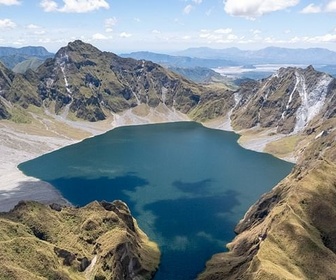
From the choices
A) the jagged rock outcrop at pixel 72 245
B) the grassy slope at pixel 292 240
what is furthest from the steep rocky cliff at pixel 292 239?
the jagged rock outcrop at pixel 72 245

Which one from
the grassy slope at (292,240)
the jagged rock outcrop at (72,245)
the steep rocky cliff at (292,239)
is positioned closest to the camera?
the jagged rock outcrop at (72,245)

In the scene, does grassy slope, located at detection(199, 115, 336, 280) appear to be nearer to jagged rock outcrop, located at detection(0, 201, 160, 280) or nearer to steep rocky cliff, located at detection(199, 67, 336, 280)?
steep rocky cliff, located at detection(199, 67, 336, 280)

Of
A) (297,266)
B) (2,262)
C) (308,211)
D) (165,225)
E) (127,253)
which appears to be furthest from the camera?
(165,225)

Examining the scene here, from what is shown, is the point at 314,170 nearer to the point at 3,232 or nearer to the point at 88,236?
the point at 88,236

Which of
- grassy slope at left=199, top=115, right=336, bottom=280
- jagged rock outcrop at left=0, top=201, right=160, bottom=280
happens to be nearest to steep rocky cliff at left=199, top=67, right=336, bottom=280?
grassy slope at left=199, top=115, right=336, bottom=280

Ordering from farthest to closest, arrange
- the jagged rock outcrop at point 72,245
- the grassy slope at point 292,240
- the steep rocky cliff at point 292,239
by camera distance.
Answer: the steep rocky cliff at point 292,239 < the grassy slope at point 292,240 < the jagged rock outcrop at point 72,245

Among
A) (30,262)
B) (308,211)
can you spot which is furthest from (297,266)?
(30,262)

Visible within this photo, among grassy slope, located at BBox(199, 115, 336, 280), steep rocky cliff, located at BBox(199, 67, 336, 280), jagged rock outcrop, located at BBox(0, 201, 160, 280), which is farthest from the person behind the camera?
steep rocky cliff, located at BBox(199, 67, 336, 280)

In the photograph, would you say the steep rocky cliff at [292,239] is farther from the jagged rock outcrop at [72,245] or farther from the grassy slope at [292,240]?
the jagged rock outcrop at [72,245]

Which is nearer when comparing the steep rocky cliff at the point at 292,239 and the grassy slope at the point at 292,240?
the grassy slope at the point at 292,240
